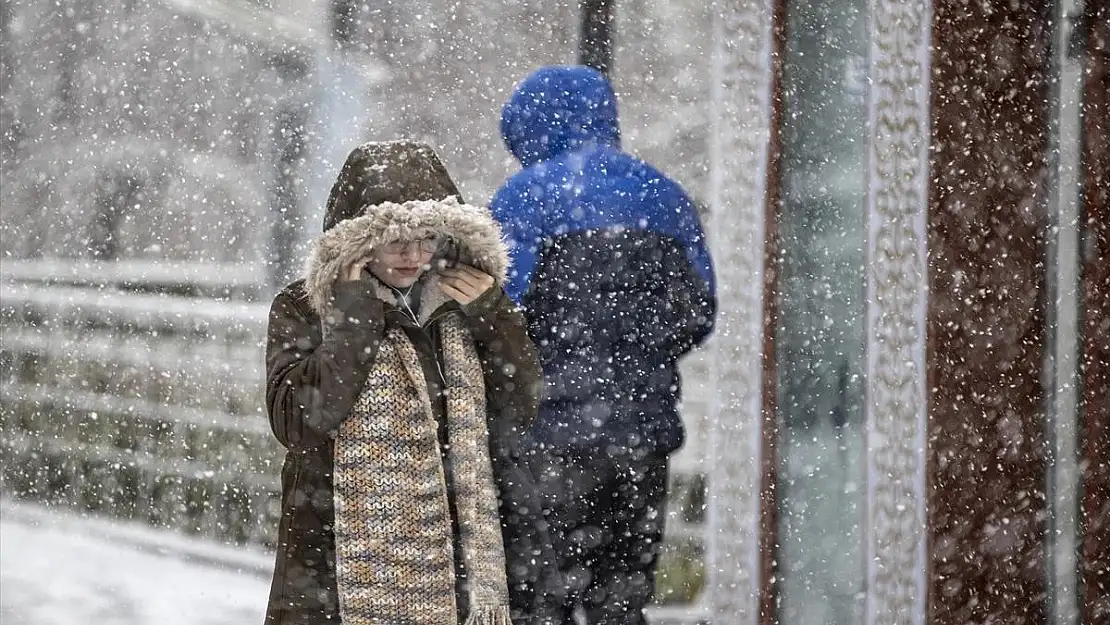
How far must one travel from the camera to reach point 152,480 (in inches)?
130

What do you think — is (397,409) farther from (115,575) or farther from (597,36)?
(115,575)

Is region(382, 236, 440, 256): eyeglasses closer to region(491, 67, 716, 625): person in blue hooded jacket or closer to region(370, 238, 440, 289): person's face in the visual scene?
region(370, 238, 440, 289): person's face

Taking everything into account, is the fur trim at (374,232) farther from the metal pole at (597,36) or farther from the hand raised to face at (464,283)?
the metal pole at (597,36)

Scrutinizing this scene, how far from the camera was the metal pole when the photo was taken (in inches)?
86.5

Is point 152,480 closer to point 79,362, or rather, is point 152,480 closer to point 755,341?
point 79,362

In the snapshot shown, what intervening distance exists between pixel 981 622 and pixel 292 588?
979 millimetres

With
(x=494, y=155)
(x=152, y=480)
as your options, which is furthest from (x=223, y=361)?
(x=494, y=155)

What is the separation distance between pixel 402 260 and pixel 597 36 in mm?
951

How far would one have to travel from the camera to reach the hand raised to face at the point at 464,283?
149cm

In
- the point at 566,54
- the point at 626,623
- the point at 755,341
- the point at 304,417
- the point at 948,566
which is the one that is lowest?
the point at 626,623

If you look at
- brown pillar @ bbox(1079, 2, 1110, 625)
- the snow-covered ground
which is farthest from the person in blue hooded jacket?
the snow-covered ground

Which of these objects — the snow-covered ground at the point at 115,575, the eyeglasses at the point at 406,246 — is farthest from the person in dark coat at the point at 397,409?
the snow-covered ground at the point at 115,575

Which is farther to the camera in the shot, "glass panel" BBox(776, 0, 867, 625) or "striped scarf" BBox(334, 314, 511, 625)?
"glass panel" BBox(776, 0, 867, 625)

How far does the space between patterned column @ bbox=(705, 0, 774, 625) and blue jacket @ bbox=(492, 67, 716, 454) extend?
0.25 ft
